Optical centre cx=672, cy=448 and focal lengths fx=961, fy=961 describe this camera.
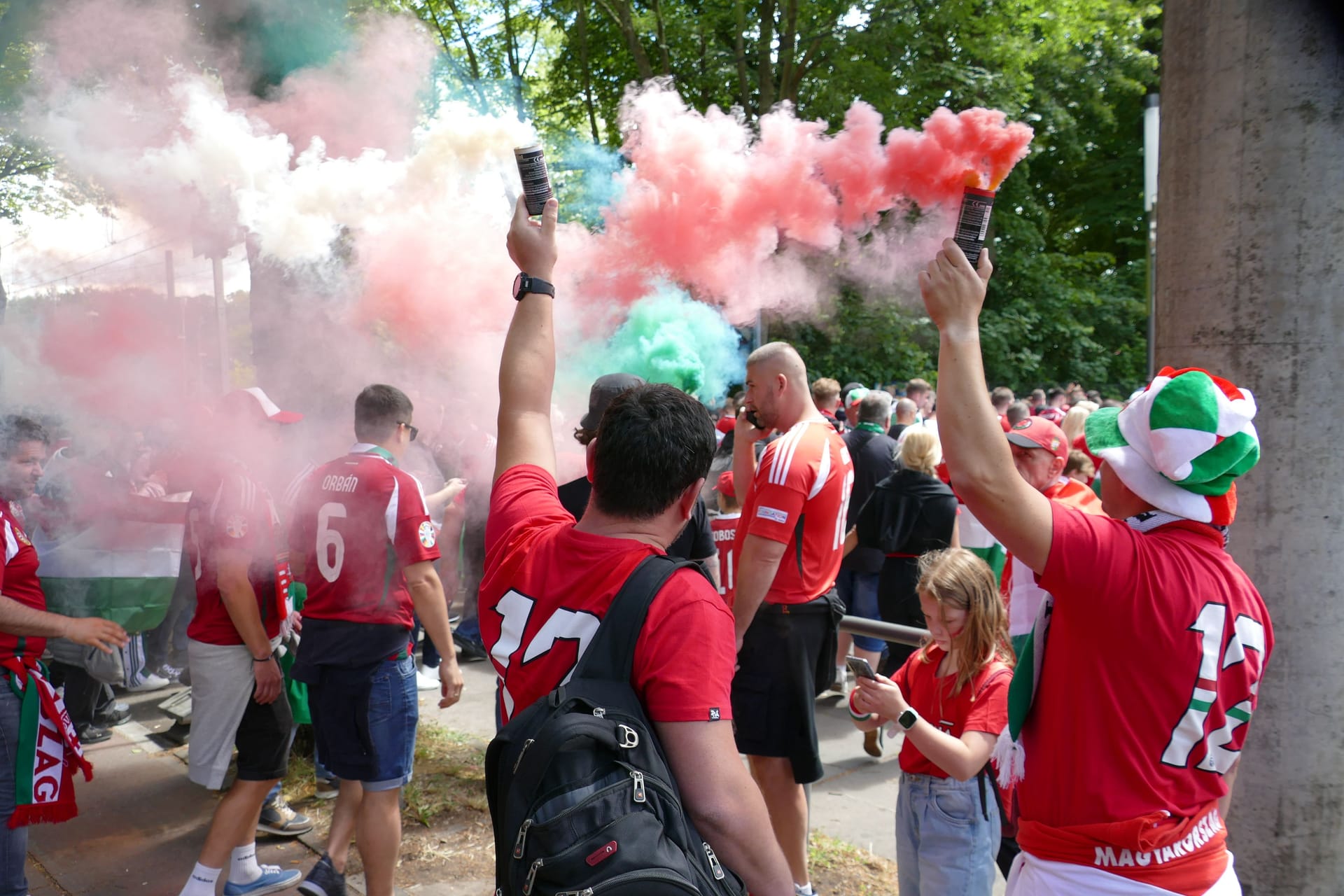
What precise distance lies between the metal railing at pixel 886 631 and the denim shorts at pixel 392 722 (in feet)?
6.07

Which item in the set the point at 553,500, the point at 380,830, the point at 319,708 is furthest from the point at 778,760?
the point at 553,500

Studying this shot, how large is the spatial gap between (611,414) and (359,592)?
239cm

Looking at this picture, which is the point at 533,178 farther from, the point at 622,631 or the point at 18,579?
the point at 18,579

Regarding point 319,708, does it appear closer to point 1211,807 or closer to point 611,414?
point 611,414

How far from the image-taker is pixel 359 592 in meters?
3.77

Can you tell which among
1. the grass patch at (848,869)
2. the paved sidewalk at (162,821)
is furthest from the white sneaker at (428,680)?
the grass patch at (848,869)

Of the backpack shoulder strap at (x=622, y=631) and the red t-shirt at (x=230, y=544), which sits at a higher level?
the backpack shoulder strap at (x=622, y=631)

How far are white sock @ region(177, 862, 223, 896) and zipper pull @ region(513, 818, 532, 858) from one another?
9.59 feet

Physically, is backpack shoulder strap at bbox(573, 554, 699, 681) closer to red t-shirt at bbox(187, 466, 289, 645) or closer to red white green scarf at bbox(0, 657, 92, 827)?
red white green scarf at bbox(0, 657, 92, 827)

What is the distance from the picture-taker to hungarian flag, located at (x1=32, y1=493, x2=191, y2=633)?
4562mm

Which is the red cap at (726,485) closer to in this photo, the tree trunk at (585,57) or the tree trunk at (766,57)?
the tree trunk at (585,57)

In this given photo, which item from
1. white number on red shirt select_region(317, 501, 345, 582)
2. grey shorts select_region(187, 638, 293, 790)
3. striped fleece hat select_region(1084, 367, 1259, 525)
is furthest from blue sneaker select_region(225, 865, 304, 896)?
striped fleece hat select_region(1084, 367, 1259, 525)

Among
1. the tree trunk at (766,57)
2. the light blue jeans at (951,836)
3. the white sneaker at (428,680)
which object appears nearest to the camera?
the light blue jeans at (951,836)

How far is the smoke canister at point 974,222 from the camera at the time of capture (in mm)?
1998
